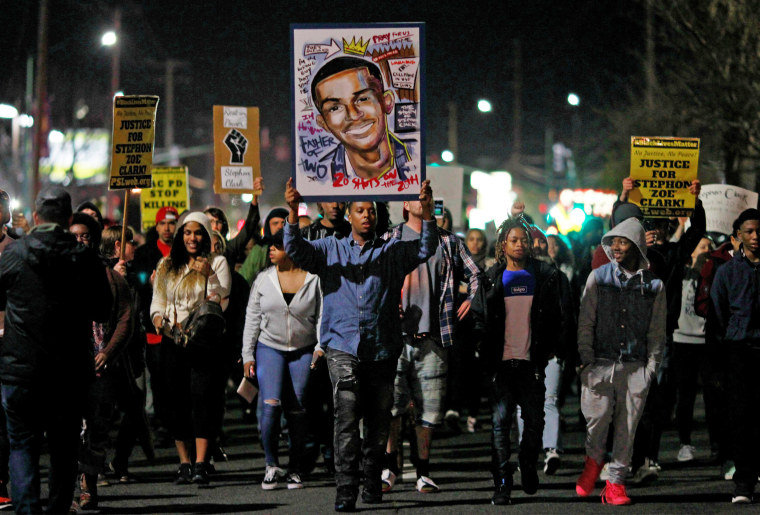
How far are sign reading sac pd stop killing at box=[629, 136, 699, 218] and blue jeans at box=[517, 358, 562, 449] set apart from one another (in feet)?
6.86

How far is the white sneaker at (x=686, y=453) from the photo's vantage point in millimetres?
12000

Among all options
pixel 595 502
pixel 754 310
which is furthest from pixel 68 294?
pixel 754 310

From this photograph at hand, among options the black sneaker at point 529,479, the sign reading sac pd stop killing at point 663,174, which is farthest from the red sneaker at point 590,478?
the sign reading sac pd stop killing at point 663,174

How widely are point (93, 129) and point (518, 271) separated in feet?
152

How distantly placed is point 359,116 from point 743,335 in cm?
341

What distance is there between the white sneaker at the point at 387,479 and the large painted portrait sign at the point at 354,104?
2480mm

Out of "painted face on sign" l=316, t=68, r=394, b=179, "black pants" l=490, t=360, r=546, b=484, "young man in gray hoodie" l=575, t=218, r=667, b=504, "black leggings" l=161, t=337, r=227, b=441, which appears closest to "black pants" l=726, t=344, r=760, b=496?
"young man in gray hoodie" l=575, t=218, r=667, b=504

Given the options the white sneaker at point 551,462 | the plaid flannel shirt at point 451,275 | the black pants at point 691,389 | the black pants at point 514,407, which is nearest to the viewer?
the black pants at point 514,407

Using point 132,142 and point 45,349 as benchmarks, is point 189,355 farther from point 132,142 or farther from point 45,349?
point 132,142

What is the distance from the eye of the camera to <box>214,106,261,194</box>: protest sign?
14898 mm

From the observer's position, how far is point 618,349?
9562 millimetres

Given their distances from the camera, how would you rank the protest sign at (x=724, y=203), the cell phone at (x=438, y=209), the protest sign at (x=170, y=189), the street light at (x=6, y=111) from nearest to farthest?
the cell phone at (x=438, y=209)
the protest sign at (x=724, y=203)
the protest sign at (x=170, y=189)
the street light at (x=6, y=111)

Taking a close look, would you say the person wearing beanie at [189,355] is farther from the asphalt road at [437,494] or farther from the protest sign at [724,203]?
the protest sign at [724,203]

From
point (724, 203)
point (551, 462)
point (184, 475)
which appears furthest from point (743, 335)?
point (724, 203)
